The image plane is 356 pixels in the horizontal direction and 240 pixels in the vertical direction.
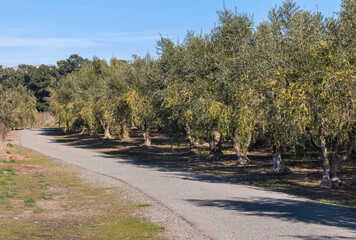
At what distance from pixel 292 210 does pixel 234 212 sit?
189 cm

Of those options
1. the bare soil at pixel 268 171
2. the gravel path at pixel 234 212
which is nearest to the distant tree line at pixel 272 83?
the bare soil at pixel 268 171

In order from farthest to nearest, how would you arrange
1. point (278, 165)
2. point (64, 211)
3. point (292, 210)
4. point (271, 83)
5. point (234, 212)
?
point (278, 165), point (271, 83), point (64, 211), point (292, 210), point (234, 212)

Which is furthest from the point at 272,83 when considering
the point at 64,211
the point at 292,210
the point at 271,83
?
the point at 64,211

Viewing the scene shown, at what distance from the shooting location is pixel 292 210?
12305mm

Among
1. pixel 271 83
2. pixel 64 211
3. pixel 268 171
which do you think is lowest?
pixel 64 211

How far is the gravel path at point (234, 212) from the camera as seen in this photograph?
9719 mm

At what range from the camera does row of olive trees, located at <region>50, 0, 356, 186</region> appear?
1522 centimetres

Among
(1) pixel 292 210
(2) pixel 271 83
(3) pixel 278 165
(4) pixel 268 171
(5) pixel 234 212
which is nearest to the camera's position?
(5) pixel 234 212

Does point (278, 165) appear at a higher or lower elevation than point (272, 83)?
lower

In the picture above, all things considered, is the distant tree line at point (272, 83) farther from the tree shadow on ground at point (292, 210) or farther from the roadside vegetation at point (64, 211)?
the roadside vegetation at point (64, 211)

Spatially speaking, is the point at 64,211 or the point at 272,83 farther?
the point at 272,83

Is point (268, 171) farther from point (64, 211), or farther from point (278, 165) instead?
point (64, 211)

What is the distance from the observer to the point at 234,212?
1212 cm

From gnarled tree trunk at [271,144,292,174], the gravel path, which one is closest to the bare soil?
gnarled tree trunk at [271,144,292,174]
